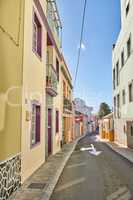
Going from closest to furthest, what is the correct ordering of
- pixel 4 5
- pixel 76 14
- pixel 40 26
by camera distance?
pixel 4 5 → pixel 40 26 → pixel 76 14

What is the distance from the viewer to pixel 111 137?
2989 centimetres

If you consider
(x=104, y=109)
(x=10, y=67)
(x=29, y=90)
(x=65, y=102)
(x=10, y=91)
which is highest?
(x=104, y=109)

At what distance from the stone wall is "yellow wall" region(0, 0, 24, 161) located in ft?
0.63

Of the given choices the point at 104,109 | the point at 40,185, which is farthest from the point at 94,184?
the point at 104,109

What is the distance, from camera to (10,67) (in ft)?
20.1

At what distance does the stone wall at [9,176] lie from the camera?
18.0ft

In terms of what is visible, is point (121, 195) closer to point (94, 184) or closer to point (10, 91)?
point (94, 184)

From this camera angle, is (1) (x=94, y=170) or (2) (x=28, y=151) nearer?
(2) (x=28, y=151)

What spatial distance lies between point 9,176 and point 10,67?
2.58 metres

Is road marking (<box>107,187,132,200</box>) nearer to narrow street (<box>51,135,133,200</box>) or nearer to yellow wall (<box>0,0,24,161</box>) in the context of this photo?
narrow street (<box>51,135,133,200</box>)

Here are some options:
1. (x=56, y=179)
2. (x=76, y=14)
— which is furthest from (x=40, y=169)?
(x=76, y=14)

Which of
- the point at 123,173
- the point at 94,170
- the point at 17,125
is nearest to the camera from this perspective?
the point at 17,125

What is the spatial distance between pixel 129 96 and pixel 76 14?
9.38 meters

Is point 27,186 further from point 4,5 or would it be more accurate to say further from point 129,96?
point 129,96
